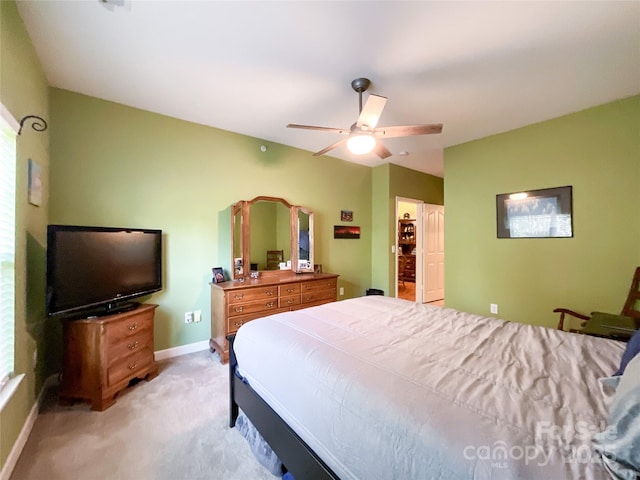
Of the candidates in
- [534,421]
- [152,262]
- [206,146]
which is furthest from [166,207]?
[534,421]

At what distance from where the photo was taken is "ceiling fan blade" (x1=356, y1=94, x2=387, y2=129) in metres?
1.84

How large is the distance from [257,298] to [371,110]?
2.21m

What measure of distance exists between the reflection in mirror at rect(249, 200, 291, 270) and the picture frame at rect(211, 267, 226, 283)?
405 millimetres

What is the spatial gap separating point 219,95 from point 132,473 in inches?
112

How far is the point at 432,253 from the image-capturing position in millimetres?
5418

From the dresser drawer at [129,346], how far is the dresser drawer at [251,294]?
75 cm

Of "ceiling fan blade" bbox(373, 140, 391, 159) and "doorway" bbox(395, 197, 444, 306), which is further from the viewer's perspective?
"doorway" bbox(395, 197, 444, 306)

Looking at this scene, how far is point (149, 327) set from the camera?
236cm

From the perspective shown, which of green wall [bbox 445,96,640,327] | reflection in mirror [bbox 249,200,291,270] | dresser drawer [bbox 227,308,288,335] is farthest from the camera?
reflection in mirror [bbox 249,200,291,270]

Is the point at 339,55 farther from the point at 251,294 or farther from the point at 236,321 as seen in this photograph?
the point at 236,321

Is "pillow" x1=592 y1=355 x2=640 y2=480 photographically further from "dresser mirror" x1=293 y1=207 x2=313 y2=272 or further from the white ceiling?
"dresser mirror" x1=293 y1=207 x2=313 y2=272

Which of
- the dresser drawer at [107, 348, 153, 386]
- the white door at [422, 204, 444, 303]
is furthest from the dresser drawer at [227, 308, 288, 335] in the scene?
the white door at [422, 204, 444, 303]

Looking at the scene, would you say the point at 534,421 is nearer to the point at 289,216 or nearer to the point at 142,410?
the point at 142,410

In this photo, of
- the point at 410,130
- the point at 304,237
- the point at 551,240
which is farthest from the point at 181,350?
the point at 551,240
